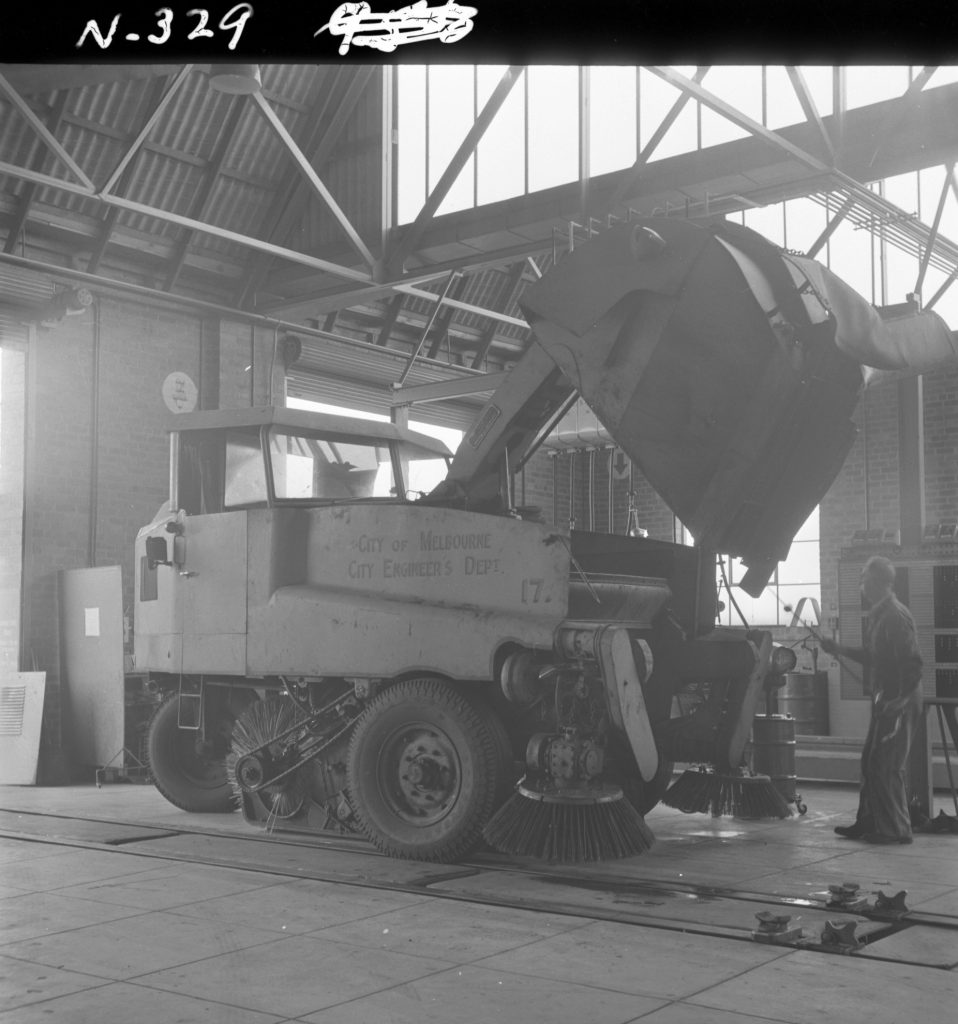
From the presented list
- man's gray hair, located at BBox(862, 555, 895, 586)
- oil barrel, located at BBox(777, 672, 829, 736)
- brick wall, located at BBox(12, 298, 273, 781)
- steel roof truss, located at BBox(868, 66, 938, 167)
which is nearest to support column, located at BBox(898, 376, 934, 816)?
steel roof truss, located at BBox(868, 66, 938, 167)

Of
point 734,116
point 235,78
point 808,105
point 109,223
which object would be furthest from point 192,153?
point 808,105

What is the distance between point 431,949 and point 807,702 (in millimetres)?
12738

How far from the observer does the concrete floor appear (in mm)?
4504

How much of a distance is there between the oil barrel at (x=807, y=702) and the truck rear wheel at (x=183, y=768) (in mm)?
9343

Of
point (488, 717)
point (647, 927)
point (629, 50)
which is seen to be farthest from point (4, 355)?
point (629, 50)

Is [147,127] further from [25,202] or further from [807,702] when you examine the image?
[807,702]

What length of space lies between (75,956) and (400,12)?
379 centimetres

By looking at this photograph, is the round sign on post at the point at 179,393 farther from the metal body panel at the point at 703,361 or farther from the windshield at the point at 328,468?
the metal body panel at the point at 703,361

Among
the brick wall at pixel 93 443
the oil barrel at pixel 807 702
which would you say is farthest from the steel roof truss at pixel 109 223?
the oil barrel at pixel 807 702

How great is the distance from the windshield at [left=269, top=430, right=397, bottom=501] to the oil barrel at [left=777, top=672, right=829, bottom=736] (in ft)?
31.0

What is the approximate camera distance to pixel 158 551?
9.17 m

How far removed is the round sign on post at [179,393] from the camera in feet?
48.5

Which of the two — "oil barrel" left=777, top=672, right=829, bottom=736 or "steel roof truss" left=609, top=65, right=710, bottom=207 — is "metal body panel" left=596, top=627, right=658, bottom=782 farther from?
"oil barrel" left=777, top=672, right=829, bottom=736

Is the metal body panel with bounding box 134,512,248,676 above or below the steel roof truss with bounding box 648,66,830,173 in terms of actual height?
below
